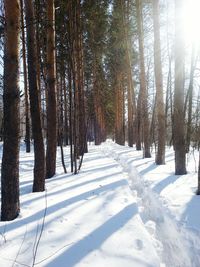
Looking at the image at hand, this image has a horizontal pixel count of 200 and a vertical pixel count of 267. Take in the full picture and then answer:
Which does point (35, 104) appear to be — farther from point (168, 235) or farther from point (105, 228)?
point (168, 235)

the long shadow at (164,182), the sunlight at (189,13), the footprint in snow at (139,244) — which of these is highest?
the sunlight at (189,13)

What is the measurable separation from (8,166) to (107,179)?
4034 mm

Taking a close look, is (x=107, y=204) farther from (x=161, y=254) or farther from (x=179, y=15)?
(x=179, y=15)

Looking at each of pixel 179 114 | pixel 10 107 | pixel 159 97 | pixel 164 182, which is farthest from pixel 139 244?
pixel 159 97

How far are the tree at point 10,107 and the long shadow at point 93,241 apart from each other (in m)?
1.52

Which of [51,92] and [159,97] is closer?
[51,92]

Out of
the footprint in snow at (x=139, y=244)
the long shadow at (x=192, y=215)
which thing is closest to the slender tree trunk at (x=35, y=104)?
the long shadow at (x=192, y=215)

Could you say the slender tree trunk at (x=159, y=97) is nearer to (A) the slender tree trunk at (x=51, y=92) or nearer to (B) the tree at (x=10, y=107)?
(A) the slender tree trunk at (x=51, y=92)

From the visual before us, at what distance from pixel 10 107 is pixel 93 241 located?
2417 millimetres

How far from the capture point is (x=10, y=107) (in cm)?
479

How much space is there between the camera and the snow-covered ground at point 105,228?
11.4 feet

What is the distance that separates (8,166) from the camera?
15.9ft

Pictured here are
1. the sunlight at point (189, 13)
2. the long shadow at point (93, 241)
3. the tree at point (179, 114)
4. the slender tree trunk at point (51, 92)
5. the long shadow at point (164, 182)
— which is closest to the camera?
the long shadow at point (93, 241)

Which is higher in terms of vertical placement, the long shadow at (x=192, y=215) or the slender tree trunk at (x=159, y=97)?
the slender tree trunk at (x=159, y=97)
